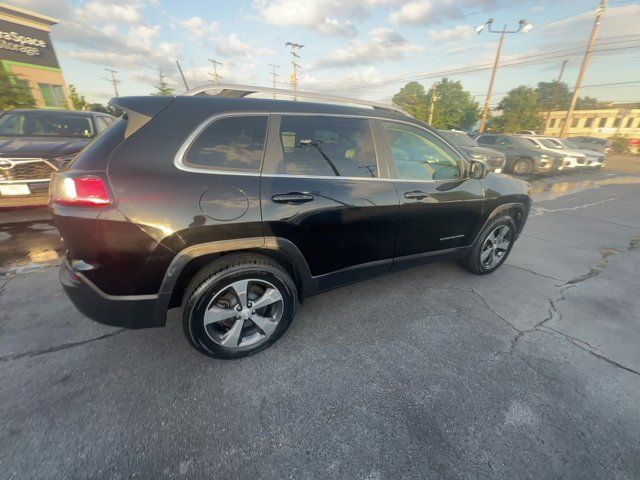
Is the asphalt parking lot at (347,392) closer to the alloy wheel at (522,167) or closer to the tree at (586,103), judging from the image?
the alloy wheel at (522,167)

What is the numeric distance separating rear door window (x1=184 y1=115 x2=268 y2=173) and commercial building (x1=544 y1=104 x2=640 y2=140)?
200 feet

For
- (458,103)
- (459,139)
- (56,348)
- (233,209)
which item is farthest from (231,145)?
(458,103)

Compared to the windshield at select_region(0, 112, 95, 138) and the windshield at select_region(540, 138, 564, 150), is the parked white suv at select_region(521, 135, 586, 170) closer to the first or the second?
the windshield at select_region(540, 138, 564, 150)

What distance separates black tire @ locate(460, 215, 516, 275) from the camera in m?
3.32

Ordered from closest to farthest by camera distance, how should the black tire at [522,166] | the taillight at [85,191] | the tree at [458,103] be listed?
the taillight at [85,191]
the black tire at [522,166]
the tree at [458,103]

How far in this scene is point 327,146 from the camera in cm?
228

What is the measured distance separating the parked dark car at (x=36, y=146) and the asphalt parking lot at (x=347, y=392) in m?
1.70

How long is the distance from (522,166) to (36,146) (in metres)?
15.8

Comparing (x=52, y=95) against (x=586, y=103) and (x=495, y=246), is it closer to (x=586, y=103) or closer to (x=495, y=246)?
(x=495, y=246)

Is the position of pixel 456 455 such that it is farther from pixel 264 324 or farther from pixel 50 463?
pixel 50 463

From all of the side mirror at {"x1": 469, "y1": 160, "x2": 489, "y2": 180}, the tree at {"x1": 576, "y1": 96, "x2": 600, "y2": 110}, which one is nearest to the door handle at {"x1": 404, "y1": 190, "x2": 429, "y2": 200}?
the side mirror at {"x1": 469, "y1": 160, "x2": 489, "y2": 180}

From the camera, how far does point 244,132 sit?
1982 millimetres

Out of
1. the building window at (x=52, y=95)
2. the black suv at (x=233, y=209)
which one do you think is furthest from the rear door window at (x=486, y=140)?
the building window at (x=52, y=95)

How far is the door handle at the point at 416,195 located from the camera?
255 cm
